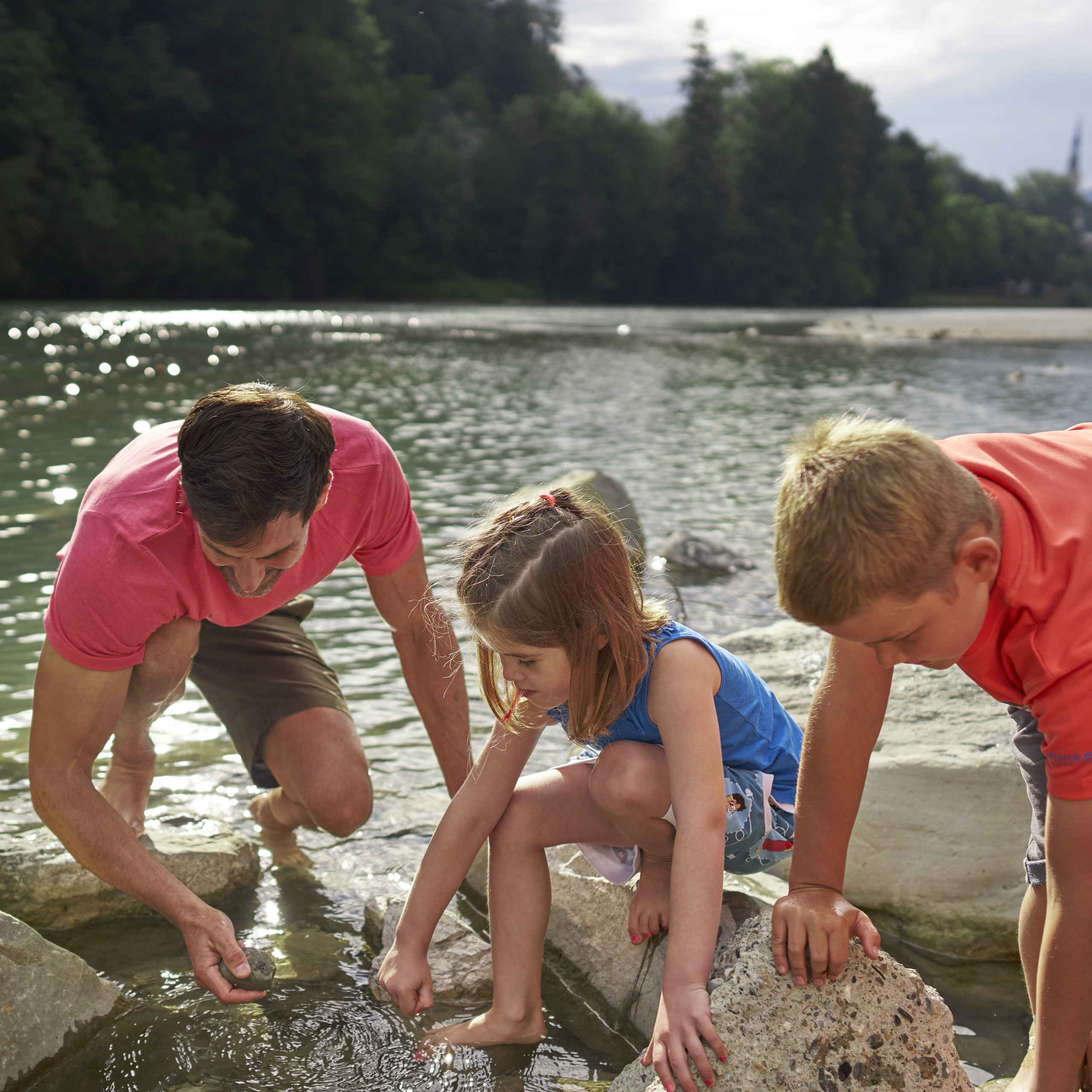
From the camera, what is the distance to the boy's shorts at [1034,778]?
6.41ft

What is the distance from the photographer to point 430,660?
2877 millimetres

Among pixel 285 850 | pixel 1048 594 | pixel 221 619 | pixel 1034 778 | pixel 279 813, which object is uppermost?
pixel 1048 594

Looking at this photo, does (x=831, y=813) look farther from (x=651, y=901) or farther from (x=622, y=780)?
(x=651, y=901)

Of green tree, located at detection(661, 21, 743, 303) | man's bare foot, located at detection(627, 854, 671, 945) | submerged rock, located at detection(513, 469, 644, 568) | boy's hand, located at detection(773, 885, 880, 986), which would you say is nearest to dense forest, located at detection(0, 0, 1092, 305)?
green tree, located at detection(661, 21, 743, 303)

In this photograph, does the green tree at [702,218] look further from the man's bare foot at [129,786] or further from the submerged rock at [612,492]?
the man's bare foot at [129,786]

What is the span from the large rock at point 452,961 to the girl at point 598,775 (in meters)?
0.17

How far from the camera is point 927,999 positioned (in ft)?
6.27

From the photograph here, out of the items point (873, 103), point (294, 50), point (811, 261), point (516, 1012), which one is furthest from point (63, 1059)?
point (873, 103)

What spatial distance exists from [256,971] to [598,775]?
2.79 feet

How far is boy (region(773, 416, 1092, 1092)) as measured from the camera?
151 cm

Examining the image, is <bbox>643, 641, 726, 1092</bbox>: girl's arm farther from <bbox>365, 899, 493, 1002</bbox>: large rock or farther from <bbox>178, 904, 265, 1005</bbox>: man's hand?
<bbox>178, 904, 265, 1005</bbox>: man's hand

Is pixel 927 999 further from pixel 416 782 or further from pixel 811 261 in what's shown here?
pixel 811 261

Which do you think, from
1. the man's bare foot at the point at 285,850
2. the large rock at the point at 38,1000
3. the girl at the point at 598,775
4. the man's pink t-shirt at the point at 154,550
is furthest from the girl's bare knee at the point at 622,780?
the man's bare foot at the point at 285,850

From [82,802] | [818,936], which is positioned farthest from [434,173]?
[818,936]
